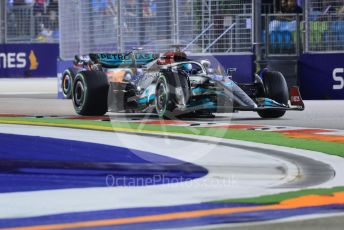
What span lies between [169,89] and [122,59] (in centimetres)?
234

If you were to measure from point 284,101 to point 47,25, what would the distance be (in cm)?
1924

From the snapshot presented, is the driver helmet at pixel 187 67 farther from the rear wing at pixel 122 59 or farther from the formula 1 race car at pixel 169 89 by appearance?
the rear wing at pixel 122 59

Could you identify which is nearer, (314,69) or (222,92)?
(222,92)

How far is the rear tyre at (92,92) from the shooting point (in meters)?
15.8

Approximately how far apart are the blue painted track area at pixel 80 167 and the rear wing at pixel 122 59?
492 centimetres

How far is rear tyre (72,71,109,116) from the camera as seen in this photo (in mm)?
15766

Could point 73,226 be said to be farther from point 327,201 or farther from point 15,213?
point 327,201

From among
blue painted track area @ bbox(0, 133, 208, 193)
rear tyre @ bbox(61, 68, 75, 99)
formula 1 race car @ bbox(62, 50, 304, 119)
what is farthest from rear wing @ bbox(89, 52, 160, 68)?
blue painted track area @ bbox(0, 133, 208, 193)

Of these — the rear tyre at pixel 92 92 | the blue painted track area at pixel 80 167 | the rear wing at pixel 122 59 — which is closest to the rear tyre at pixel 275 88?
the rear wing at pixel 122 59

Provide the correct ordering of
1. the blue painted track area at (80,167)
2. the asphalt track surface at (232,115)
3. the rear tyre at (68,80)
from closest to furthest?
the blue painted track area at (80,167) → the asphalt track surface at (232,115) → the rear tyre at (68,80)

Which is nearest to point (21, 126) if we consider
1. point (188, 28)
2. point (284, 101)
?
point (284, 101)

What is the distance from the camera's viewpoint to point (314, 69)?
2105 centimetres

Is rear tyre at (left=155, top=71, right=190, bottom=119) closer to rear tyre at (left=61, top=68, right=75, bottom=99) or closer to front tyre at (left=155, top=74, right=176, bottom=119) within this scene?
front tyre at (left=155, top=74, right=176, bottom=119)

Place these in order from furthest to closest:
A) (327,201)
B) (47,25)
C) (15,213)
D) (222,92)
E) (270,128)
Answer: (47,25), (222,92), (270,128), (327,201), (15,213)
